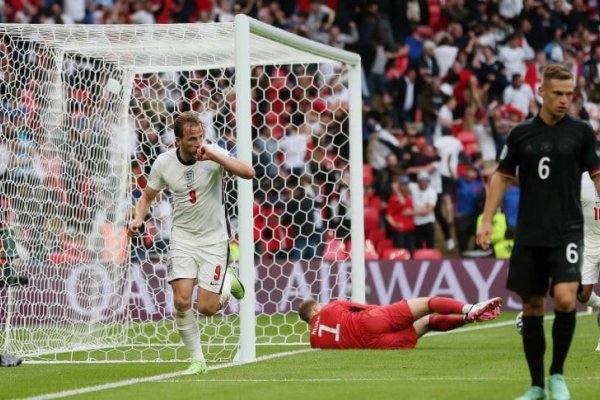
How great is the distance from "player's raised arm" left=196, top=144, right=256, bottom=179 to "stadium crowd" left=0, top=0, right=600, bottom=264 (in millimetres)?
5854

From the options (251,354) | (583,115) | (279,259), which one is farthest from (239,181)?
(583,115)

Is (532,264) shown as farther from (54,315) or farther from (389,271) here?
(389,271)

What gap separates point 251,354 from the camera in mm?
11617

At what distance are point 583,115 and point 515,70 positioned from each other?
6.87 ft

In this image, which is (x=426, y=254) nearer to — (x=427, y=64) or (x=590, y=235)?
(x=427, y=64)

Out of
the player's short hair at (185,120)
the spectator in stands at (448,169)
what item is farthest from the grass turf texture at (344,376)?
the spectator in stands at (448,169)

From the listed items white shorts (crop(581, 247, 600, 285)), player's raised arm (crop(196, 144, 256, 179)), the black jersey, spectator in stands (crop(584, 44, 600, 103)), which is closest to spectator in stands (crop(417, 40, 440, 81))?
spectator in stands (crop(584, 44, 600, 103))

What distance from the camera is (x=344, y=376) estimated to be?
32.3 feet

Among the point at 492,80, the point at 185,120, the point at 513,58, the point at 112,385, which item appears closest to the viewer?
the point at 112,385

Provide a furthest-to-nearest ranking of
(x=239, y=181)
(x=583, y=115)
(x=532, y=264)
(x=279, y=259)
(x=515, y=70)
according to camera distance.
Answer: (x=515, y=70), (x=583, y=115), (x=279, y=259), (x=239, y=181), (x=532, y=264)

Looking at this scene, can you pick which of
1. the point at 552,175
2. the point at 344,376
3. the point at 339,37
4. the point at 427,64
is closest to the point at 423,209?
the point at 427,64

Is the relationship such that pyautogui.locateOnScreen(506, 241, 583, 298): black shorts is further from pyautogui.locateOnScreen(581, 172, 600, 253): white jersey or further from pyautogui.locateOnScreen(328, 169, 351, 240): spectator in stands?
pyautogui.locateOnScreen(328, 169, 351, 240): spectator in stands

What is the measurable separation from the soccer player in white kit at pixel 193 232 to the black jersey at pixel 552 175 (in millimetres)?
3163

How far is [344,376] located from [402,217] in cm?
1165
